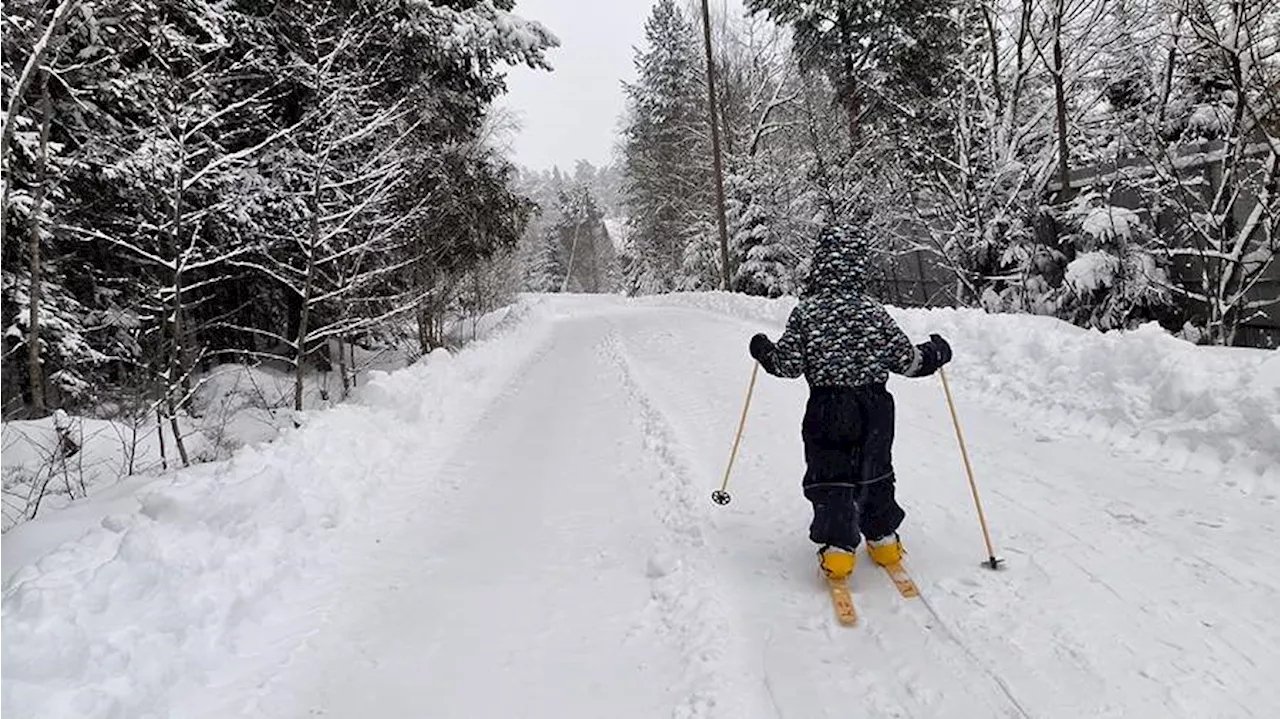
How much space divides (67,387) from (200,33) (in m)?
5.18

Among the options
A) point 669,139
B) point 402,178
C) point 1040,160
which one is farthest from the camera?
point 669,139

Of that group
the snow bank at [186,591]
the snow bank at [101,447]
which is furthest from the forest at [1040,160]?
the snow bank at [101,447]

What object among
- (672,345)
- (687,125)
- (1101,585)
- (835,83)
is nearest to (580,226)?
(687,125)

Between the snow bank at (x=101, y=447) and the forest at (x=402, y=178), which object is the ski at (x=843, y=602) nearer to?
the forest at (x=402, y=178)

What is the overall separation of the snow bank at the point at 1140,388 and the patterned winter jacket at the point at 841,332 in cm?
249

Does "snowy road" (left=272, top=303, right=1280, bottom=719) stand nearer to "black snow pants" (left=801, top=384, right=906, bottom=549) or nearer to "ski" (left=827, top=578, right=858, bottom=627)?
"ski" (left=827, top=578, right=858, bottom=627)

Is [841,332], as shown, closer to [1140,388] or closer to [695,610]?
[695,610]

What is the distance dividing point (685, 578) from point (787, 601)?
61cm

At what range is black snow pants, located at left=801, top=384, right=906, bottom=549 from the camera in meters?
4.07

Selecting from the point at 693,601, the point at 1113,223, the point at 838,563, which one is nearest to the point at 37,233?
the point at 693,601

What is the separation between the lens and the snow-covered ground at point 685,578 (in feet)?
10.0

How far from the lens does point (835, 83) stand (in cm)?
2369

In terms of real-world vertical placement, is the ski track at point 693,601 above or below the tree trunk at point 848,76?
below

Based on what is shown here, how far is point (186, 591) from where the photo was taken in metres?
3.88
